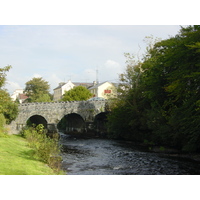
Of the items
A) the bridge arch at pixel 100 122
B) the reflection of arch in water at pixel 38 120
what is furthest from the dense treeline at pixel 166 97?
the reflection of arch in water at pixel 38 120

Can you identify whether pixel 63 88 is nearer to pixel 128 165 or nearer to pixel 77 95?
pixel 77 95

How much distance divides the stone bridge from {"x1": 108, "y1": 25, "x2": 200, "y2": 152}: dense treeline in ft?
31.7

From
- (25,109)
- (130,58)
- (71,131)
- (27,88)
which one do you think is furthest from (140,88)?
(27,88)

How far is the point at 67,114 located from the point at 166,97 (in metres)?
26.2

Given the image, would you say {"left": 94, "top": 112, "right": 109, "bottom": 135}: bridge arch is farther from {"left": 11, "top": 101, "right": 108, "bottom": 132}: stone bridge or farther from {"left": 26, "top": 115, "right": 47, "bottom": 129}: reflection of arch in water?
{"left": 26, "top": 115, "right": 47, "bottom": 129}: reflection of arch in water

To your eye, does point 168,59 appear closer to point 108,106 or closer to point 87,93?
point 108,106

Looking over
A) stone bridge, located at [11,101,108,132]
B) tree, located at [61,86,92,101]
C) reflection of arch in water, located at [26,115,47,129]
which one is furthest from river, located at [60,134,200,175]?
tree, located at [61,86,92,101]

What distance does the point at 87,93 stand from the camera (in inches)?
2872

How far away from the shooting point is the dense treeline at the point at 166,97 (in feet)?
71.8

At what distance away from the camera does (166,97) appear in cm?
3112

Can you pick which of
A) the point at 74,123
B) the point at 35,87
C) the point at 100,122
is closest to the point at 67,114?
the point at 100,122

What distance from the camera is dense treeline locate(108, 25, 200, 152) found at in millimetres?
21875

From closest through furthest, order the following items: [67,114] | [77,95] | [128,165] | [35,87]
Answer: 1. [128,165]
2. [67,114]
3. [77,95]
4. [35,87]

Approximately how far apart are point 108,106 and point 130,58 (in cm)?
1482
